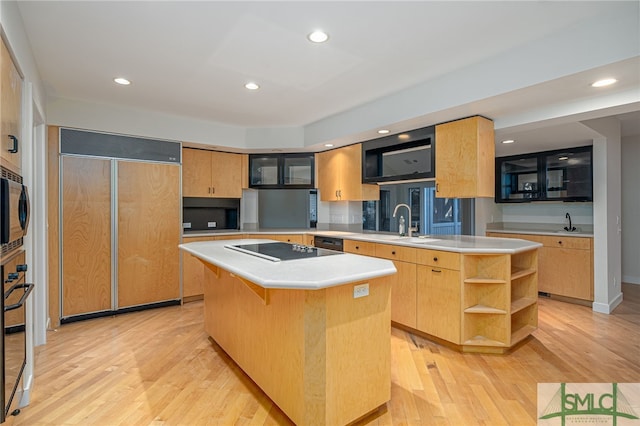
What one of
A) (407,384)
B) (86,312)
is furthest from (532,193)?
(86,312)

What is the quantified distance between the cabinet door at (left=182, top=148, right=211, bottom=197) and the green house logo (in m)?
4.17

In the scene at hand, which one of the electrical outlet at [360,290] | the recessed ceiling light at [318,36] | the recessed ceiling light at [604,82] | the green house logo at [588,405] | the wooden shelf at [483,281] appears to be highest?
the recessed ceiling light at [318,36]

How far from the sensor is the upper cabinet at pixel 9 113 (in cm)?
162

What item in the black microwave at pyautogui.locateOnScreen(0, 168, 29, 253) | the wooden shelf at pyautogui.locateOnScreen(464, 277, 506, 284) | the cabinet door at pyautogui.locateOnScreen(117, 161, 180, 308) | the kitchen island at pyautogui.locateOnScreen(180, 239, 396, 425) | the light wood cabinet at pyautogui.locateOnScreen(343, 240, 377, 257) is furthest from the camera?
the cabinet door at pyautogui.locateOnScreen(117, 161, 180, 308)

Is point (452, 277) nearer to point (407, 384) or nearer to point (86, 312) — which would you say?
point (407, 384)

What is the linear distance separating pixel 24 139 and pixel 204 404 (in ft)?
6.80

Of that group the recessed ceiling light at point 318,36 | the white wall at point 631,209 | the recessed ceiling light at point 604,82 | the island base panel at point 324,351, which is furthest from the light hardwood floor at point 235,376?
the recessed ceiling light at point 318,36

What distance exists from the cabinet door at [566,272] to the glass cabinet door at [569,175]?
74cm

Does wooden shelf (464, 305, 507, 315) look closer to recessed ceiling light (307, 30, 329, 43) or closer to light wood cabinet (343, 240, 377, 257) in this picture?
light wood cabinet (343, 240, 377, 257)

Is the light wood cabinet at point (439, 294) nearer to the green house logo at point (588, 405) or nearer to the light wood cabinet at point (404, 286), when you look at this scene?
the light wood cabinet at point (404, 286)

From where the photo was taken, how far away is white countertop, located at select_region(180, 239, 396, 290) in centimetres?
157

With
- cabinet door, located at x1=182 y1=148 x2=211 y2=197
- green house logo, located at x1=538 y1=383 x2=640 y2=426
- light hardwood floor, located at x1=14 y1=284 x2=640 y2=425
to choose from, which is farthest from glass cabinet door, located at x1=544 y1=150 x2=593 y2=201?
cabinet door, located at x1=182 y1=148 x2=211 y2=197

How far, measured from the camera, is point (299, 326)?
1.74 m

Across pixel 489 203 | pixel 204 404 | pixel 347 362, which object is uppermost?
pixel 489 203
